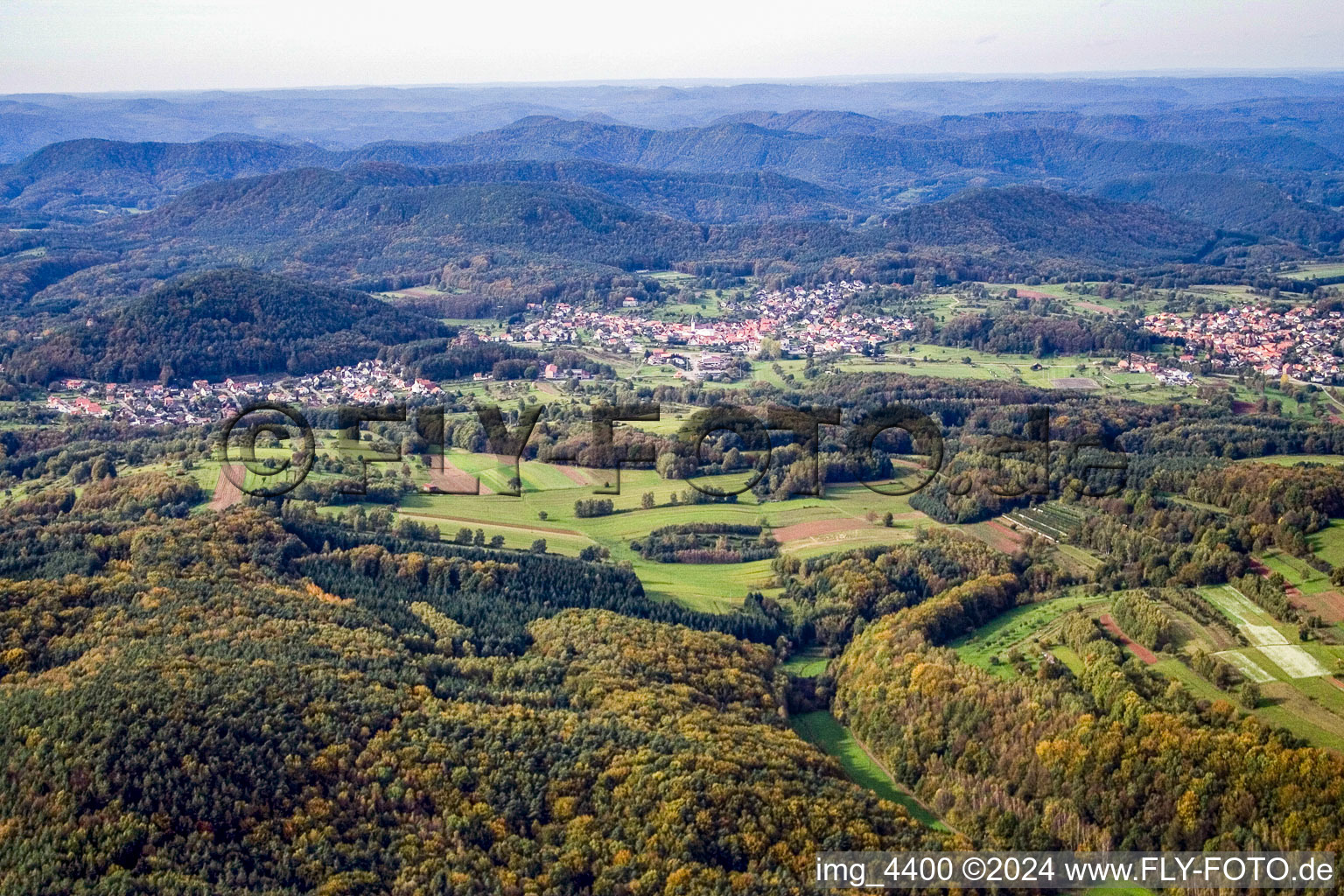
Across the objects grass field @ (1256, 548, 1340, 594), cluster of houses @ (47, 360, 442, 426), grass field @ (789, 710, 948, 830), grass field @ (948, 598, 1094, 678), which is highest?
grass field @ (1256, 548, 1340, 594)

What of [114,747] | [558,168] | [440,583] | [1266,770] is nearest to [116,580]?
[440,583]

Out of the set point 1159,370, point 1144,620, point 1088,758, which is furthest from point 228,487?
point 1159,370

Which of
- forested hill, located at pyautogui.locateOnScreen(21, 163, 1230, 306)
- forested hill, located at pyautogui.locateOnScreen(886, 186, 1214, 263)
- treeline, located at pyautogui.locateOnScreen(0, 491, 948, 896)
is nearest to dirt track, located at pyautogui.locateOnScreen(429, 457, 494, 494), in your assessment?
treeline, located at pyautogui.locateOnScreen(0, 491, 948, 896)

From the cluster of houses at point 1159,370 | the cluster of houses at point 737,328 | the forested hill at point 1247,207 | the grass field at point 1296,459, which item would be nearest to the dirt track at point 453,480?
the grass field at point 1296,459

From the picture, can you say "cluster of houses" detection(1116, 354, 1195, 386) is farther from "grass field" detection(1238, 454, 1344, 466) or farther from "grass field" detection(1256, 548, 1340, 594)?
Result: "grass field" detection(1256, 548, 1340, 594)

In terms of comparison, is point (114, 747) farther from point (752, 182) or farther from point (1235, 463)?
point (752, 182)

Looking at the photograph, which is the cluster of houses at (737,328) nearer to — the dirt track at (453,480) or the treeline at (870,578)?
the dirt track at (453,480)

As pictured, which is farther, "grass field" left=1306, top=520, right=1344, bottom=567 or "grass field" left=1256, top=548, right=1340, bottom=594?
"grass field" left=1306, top=520, right=1344, bottom=567

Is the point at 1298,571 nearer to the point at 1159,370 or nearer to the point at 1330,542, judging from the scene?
the point at 1330,542
